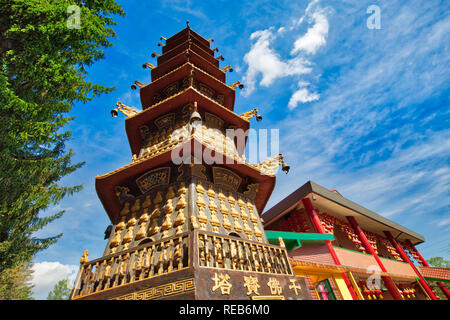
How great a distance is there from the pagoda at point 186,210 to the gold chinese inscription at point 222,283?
2 cm

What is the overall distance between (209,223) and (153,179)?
123 inches

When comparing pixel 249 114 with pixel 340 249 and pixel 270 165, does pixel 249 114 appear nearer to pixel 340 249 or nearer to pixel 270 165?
pixel 270 165

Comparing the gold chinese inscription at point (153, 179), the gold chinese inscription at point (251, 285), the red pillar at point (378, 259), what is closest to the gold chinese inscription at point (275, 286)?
the gold chinese inscription at point (251, 285)

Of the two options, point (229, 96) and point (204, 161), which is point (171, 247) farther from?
point (229, 96)

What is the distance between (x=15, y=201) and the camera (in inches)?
350

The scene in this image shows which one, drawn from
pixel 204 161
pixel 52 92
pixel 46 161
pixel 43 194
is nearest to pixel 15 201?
pixel 43 194

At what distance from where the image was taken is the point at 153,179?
8766 millimetres

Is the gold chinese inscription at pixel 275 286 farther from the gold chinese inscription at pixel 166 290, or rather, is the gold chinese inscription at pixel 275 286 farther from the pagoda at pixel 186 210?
the gold chinese inscription at pixel 166 290

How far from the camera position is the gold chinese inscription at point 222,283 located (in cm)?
476

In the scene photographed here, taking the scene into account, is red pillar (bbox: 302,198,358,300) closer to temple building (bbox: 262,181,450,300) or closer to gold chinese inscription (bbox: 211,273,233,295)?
Result: temple building (bbox: 262,181,450,300)

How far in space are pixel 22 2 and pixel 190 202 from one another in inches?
285

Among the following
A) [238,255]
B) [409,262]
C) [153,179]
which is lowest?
[238,255]

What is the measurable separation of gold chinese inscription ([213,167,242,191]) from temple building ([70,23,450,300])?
0.15ft

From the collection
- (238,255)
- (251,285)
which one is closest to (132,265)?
(238,255)
